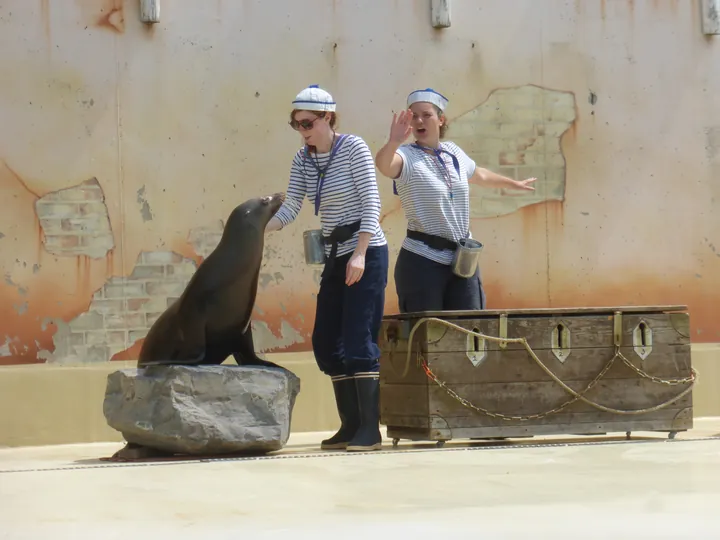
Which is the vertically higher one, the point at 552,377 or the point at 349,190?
the point at 349,190

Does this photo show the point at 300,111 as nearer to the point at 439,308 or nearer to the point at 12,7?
the point at 439,308

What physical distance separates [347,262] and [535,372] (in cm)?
97

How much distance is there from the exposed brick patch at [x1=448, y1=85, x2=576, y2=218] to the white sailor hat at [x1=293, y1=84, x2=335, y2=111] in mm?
1994

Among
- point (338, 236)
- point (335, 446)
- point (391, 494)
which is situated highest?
point (338, 236)

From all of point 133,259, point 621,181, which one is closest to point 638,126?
point 621,181

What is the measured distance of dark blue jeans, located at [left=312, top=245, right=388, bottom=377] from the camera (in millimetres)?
5266

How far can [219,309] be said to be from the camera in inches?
213

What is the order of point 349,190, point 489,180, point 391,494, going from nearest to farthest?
1. point 391,494
2. point 349,190
3. point 489,180

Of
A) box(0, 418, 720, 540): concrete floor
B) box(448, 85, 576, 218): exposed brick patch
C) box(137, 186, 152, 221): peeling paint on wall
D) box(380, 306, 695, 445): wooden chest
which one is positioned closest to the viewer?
box(0, 418, 720, 540): concrete floor

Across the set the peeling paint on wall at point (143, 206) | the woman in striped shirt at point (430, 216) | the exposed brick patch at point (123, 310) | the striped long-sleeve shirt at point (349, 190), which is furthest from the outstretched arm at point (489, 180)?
the peeling paint on wall at point (143, 206)

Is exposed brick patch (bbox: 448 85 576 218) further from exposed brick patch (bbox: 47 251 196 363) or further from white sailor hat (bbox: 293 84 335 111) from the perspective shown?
white sailor hat (bbox: 293 84 335 111)

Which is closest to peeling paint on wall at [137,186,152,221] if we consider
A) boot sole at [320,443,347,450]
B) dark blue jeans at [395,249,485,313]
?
dark blue jeans at [395,249,485,313]

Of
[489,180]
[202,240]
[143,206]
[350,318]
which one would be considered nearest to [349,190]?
[350,318]

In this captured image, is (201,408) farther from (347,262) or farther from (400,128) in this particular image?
(400,128)
